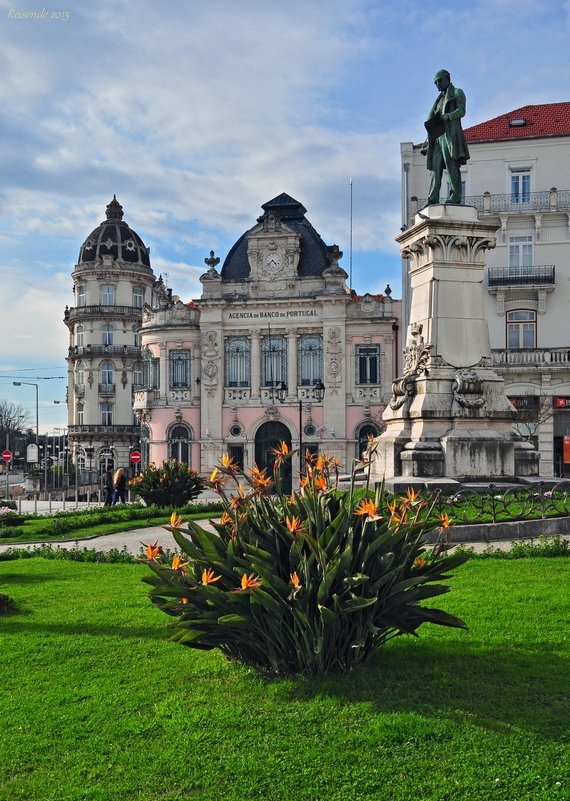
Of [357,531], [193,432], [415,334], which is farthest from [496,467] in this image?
[193,432]

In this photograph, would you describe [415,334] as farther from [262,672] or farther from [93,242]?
[93,242]

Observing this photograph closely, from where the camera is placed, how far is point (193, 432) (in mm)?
51062

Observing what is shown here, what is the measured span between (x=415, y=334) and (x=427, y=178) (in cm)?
2883

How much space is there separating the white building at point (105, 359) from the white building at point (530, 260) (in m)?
28.7

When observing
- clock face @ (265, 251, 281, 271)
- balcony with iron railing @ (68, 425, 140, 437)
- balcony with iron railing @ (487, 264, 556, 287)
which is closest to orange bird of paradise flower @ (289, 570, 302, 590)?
balcony with iron railing @ (487, 264, 556, 287)

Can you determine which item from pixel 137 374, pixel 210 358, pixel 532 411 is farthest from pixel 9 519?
pixel 137 374

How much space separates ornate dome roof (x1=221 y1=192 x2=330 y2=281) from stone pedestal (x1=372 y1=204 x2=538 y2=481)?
32271 millimetres

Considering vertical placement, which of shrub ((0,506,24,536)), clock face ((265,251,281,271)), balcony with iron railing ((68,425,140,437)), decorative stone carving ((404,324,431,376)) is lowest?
shrub ((0,506,24,536))

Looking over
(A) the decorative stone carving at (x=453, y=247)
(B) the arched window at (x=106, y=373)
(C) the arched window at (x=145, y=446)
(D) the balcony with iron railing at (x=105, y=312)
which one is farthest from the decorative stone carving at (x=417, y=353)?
(B) the arched window at (x=106, y=373)

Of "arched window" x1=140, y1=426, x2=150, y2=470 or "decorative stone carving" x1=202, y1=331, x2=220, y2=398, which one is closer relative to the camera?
"decorative stone carving" x1=202, y1=331, x2=220, y2=398

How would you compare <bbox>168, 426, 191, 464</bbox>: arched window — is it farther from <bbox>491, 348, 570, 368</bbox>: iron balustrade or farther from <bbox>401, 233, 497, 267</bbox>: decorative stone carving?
<bbox>401, 233, 497, 267</bbox>: decorative stone carving

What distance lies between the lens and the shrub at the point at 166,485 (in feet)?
86.8

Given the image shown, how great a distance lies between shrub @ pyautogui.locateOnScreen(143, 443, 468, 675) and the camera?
6312 mm

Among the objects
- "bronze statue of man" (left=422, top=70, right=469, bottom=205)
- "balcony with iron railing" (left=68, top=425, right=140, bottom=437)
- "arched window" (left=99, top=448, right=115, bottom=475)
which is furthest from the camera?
"balcony with iron railing" (left=68, top=425, right=140, bottom=437)
